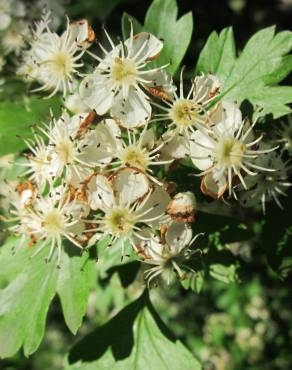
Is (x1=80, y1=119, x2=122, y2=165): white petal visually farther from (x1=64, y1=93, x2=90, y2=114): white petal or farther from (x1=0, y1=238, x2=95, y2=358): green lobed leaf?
(x1=0, y1=238, x2=95, y2=358): green lobed leaf

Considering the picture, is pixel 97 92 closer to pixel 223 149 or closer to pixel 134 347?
pixel 223 149

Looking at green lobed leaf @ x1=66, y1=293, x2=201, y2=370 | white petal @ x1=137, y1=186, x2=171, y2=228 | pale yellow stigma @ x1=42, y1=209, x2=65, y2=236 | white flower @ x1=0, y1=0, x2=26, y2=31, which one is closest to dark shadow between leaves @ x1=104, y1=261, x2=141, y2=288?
green lobed leaf @ x1=66, y1=293, x2=201, y2=370

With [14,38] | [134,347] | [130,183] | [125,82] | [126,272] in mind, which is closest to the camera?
[130,183]

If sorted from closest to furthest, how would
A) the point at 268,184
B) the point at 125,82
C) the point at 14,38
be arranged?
1. the point at 125,82
2. the point at 268,184
3. the point at 14,38

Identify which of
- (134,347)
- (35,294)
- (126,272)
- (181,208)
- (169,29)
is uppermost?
(169,29)

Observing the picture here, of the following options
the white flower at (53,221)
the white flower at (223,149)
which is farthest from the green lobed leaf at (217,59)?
the white flower at (53,221)

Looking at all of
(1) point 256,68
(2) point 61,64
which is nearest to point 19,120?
(2) point 61,64
